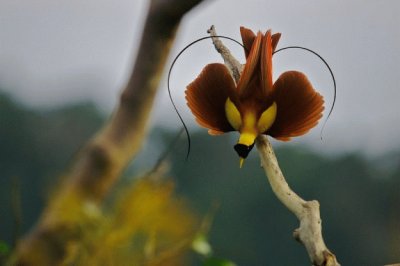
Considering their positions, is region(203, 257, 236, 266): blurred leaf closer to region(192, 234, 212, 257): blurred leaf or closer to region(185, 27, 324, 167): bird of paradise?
region(192, 234, 212, 257): blurred leaf

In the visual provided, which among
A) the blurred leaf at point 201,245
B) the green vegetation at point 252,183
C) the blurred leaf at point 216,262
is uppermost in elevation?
the blurred leaf at point 201,245

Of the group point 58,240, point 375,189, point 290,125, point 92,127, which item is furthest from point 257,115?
point 375,189

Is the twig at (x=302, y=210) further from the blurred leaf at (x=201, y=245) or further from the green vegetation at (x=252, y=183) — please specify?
the green vegetation at (x=252, y=183)

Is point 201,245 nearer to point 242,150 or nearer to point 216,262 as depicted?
point 216,262

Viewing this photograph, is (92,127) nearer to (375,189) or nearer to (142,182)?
(375,189)

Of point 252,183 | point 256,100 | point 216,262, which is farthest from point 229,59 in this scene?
point 252,183

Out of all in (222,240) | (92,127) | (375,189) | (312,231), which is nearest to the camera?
(312,231)

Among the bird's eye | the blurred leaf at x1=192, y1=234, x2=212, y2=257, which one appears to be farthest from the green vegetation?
the bird's eye

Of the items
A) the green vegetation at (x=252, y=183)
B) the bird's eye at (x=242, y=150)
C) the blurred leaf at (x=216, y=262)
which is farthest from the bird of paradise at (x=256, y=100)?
the green vegetation at (x=252, y=183)

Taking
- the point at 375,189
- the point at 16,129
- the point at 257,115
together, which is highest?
the point at 257,115
